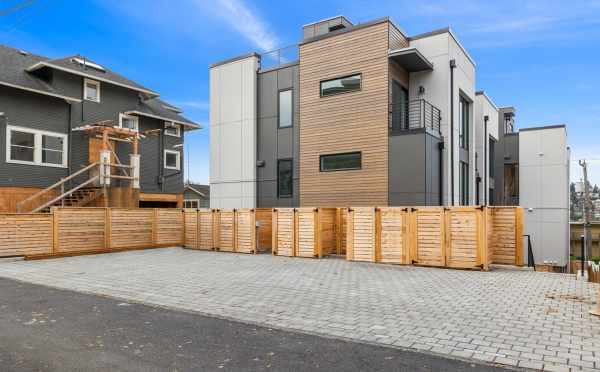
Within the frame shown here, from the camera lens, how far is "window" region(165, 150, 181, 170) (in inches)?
1036

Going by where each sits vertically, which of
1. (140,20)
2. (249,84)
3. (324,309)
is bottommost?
(324,309)

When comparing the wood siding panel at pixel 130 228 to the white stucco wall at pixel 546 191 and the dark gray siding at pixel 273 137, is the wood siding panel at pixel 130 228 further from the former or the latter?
the white stucco wall at pixel 546 191

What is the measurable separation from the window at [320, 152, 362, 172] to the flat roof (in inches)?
149

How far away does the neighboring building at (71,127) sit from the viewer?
62.1 feet

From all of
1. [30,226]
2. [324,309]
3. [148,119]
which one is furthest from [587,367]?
[148,119]

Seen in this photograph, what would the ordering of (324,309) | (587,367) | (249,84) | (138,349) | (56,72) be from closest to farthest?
(587,367) < (138,349) < (324,309) < (249,84) < (56,72)

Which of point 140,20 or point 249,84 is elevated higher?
point 140,20

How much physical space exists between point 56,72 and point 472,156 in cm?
2078

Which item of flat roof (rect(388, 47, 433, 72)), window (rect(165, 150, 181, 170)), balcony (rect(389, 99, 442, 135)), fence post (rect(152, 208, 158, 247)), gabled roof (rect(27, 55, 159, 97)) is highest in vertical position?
gabled roof (rect(27, 55, 159, 97))

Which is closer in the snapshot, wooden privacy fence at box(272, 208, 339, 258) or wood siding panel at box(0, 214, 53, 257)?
wood siding panel at box(0, 214, 53, 257)

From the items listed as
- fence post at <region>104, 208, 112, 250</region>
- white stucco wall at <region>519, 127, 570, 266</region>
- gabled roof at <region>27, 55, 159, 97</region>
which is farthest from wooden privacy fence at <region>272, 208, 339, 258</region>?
gabled roof at <region>27, 55, 159, 97</region>

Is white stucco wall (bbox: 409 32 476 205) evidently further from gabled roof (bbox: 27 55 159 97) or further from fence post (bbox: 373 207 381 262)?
gabled roof (bbox: 27 55 159 97)

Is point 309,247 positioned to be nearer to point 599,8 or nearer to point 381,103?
point 381,103

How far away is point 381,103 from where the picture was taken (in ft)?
50.0
